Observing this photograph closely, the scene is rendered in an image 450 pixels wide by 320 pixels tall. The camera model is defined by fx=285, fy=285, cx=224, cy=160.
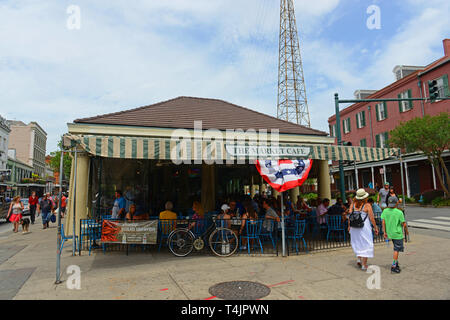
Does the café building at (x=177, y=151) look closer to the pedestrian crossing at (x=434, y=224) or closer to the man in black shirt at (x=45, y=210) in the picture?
the pedestrian crossing at (x=434, y=224)

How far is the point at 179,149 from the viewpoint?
691 cm

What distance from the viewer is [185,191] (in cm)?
1553

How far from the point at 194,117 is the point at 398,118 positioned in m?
23.0

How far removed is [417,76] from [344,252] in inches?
949

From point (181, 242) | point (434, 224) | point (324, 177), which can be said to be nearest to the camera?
point (181, 242)

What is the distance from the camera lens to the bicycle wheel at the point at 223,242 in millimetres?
7484

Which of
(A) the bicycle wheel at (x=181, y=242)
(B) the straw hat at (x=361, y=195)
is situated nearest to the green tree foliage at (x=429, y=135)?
(B) the straw hat at (x=361, y=195)

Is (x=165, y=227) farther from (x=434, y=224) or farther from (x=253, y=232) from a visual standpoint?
(x=434, y=224)

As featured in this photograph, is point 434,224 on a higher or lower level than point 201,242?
lower

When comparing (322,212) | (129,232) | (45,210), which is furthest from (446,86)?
(45,210)

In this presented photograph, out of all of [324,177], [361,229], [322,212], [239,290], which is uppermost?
[324,177]

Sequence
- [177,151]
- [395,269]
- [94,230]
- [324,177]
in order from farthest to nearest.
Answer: [324,177]
[94,230]
[177,151]
[395,269]

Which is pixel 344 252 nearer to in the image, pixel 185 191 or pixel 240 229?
pixel 240 229
